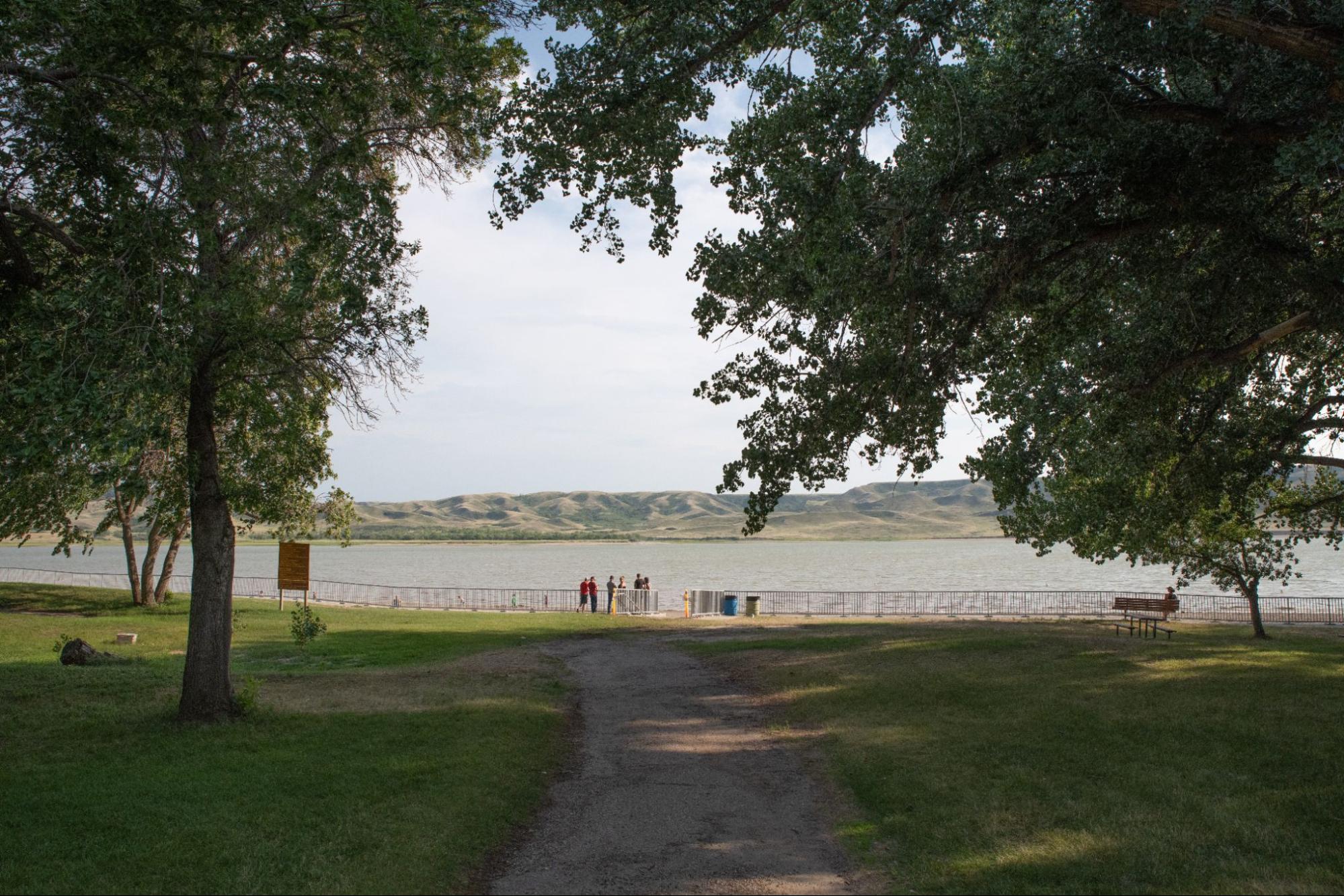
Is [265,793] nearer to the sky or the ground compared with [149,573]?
nearer to the ground

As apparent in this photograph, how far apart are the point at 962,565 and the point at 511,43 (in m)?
83.9

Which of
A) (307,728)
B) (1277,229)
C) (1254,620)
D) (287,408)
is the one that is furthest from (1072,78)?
(1254,620)

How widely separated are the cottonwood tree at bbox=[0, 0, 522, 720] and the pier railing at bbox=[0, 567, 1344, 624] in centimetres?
2448

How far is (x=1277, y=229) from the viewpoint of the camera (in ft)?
38.3

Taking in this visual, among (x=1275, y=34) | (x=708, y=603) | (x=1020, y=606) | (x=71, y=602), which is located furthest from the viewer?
(x=1020, y=606)

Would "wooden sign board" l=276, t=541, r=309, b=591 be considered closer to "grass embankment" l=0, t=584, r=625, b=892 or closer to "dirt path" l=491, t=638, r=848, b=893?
"grass embankment" l=0, t=584, r=625, b=892

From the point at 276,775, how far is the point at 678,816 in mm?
4327

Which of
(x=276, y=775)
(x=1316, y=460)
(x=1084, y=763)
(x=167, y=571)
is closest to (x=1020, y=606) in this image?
(x=1316, y=460)

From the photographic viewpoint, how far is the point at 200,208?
10.5 m

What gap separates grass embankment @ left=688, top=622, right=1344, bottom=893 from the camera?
7.05m

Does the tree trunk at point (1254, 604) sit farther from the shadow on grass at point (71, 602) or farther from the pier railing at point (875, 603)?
the shadow on grass at point (71, 602)

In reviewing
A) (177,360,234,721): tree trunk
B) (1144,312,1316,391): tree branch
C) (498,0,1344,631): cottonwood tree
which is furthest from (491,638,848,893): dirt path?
(1144,312,1316,391): tree branch

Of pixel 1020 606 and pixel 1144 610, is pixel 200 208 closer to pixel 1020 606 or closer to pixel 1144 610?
pixel 1144 610

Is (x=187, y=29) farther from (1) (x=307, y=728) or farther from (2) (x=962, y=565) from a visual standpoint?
(2) (x=962, y=565)
